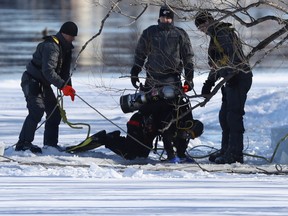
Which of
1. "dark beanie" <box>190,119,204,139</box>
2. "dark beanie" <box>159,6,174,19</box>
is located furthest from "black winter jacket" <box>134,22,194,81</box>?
"dark beanie" <box>190,119,204,139</box>

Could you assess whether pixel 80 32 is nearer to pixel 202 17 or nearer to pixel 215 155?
pixel 215 155

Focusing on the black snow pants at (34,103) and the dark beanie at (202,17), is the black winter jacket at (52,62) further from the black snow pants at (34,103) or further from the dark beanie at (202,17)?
the dark beanie at (202,17)

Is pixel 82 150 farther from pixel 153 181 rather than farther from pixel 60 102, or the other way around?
pixel 153 181

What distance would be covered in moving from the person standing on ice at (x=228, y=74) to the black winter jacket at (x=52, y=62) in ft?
5.44

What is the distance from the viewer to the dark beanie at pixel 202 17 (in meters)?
10.5

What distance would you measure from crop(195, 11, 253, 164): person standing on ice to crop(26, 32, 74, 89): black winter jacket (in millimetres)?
1660

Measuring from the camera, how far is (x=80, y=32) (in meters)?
35.1

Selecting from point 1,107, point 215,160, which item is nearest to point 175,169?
point 215,160

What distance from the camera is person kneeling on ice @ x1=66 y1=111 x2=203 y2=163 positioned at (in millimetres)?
11000

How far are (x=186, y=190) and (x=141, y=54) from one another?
315 centimetres

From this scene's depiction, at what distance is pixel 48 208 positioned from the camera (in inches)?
282

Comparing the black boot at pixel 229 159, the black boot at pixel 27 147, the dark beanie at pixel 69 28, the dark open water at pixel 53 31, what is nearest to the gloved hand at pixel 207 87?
the black boot at pixel 229 159

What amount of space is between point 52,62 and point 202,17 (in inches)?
72.2

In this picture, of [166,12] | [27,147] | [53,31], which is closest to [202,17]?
[166,12]
